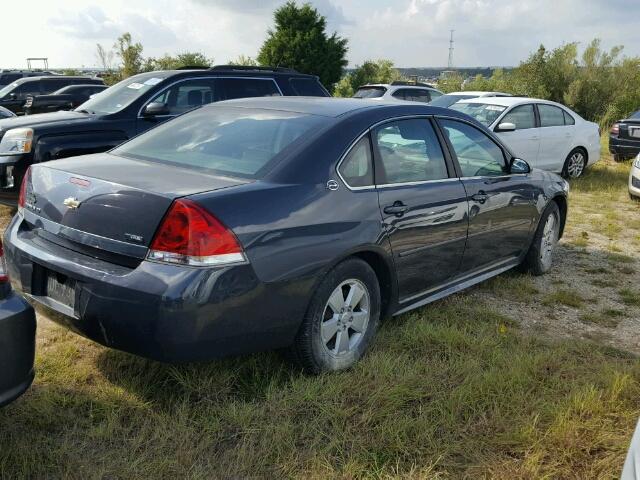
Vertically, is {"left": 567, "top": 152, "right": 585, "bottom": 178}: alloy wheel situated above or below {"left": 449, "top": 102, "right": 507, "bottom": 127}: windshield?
below

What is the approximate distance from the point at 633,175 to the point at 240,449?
827 centimetres

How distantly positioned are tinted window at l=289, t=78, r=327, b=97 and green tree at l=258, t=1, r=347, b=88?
1081 inches

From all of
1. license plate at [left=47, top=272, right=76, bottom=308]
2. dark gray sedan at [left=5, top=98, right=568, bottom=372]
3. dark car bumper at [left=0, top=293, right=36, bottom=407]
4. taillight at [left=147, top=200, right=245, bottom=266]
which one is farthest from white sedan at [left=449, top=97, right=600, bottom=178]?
dark car bumper at [left=0, top=293, right=36, bottom=407]

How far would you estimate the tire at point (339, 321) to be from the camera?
3293mm

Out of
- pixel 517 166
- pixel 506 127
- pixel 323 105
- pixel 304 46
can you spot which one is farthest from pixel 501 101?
pixel 304 46

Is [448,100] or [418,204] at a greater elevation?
[448,100]

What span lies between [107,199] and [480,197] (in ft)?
8.39

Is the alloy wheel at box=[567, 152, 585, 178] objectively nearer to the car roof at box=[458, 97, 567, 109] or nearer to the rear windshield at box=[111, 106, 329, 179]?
the car roof at box=[458, 97, 567, 109]

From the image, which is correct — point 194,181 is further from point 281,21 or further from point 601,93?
point 281,21

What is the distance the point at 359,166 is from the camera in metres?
3.61

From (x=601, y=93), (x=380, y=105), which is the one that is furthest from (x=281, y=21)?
(x=380, y=105)

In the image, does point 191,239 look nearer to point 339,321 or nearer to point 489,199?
point 339,321

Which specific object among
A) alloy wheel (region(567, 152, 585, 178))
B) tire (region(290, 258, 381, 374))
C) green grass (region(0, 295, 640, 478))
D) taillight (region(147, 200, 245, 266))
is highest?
alloy wheel (region(567, 152, 585, 178))

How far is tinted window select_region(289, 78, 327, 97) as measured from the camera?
28.2 ft
